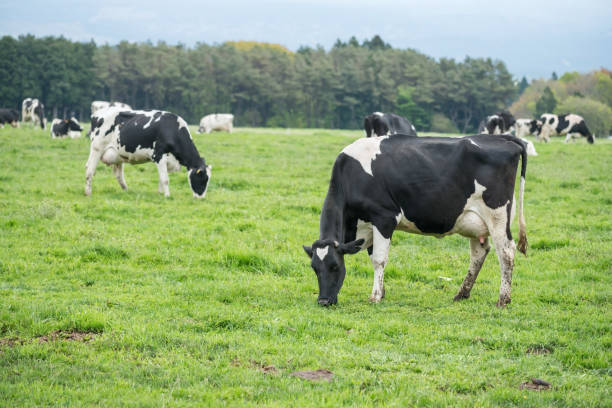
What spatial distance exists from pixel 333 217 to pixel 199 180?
9.29 metres

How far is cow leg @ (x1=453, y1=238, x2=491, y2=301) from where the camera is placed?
10180mm

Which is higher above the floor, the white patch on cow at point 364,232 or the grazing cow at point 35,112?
the grazing cow at point 35,112

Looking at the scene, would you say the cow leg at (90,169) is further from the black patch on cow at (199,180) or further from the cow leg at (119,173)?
the black patch on cow at (199,180)

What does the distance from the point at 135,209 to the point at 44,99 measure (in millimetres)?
80559

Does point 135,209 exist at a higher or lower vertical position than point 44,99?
lower

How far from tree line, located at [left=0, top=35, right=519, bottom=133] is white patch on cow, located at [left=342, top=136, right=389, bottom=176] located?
86394mm

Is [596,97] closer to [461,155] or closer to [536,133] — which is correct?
[536,133]

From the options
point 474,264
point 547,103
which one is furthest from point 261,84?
point 474,264

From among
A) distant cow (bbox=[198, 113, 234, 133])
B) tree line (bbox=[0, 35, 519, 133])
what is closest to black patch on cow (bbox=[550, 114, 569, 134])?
distant cow (bbox=[198, 113, 234, 133])

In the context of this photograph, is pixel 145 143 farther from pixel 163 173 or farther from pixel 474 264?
pixel 474 264

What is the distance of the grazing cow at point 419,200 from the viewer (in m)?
9.70

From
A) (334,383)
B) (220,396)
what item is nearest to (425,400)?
(334,383)

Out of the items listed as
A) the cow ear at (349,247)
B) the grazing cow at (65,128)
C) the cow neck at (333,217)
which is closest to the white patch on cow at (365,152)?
the cow neck at (333,217)

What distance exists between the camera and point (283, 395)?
6.16 metres
